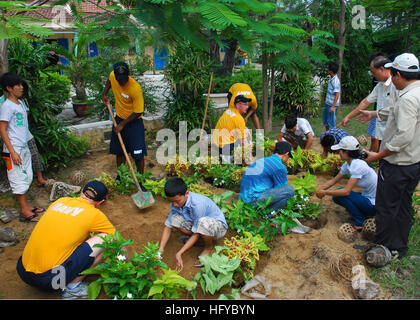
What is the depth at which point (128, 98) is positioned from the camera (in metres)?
4.77

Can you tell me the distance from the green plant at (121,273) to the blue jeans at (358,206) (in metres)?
2.25

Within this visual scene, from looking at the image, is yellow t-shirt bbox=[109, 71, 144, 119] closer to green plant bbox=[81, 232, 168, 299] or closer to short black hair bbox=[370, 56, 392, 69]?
green plant bbox=[81, 232, 168, 299]

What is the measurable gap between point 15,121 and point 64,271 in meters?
2.17

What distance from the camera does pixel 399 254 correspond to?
339 cm

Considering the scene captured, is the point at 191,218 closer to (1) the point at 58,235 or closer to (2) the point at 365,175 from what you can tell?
(1) the point at 58,235

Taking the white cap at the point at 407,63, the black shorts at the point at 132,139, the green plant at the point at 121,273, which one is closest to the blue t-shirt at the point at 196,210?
the green plant at the point at 121,273

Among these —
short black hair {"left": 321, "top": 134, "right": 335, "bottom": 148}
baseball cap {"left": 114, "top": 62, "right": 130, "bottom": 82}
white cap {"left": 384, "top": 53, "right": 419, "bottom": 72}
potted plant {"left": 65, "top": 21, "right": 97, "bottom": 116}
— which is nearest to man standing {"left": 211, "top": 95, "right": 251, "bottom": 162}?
short black hair {"left": 321, "top": 134, "right": 335, "bottom": 148}

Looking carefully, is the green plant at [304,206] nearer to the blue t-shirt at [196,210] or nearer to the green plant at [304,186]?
the green plant at [304,186]

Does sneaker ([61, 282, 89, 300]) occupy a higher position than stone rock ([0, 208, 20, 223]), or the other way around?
stone rock ([0, 208, 20, 223])

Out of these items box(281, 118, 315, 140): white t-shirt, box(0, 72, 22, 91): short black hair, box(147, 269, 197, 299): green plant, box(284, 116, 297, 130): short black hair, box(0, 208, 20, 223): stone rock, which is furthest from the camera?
box(281, 118, 315, 140): white t-shirt

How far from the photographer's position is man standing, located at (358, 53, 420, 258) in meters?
3.03

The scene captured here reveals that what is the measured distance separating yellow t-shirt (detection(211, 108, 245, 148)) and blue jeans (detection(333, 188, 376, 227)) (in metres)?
1.93
